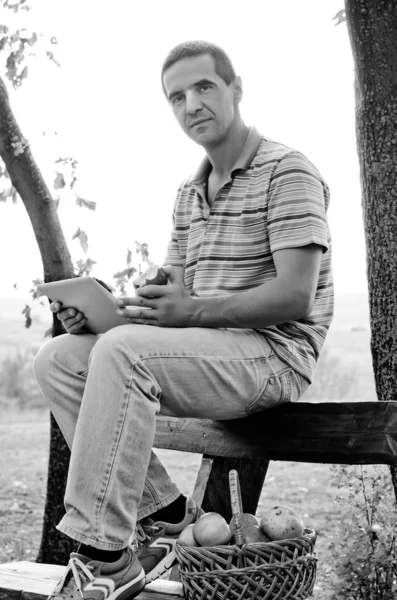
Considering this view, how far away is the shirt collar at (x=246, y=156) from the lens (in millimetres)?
2377

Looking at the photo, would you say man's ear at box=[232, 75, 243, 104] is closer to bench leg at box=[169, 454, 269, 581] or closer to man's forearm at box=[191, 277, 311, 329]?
man's forearm at box=[191, 277, 311, 329]

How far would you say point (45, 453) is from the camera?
736 centimetres

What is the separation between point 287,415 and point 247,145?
2.69 ft

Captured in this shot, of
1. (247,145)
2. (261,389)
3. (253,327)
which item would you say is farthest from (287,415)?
(247,145)

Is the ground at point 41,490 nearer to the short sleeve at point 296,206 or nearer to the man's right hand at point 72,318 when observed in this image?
the man's right hand at point 72,318

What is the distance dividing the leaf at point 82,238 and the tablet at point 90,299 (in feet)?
6.06

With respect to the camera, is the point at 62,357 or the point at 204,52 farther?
the point at 204,52

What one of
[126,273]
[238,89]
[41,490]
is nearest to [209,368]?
[238,89]

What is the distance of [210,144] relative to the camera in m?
2.46

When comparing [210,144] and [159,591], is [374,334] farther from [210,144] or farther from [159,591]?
[159,591]

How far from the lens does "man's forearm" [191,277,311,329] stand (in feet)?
6.86

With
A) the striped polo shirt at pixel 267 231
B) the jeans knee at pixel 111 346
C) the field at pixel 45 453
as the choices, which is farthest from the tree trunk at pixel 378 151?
the field at pixel 45 453

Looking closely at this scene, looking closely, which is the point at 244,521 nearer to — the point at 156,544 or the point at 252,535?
the point at 252,535

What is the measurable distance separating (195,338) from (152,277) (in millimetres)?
236
